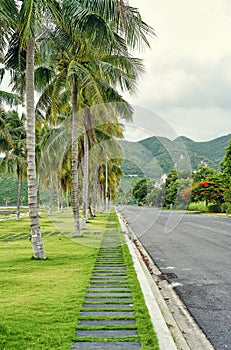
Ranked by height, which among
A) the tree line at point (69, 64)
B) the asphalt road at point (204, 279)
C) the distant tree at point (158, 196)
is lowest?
the asphalt road at point (204, 279)

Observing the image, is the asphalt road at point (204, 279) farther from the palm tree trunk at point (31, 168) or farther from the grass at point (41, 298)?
the palm tree trunk at point (31, 168)

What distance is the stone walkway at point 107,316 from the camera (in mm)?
4164

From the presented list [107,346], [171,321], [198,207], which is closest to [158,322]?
[171,321]

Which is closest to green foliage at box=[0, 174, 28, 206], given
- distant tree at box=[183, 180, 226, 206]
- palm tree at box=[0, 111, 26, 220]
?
distant tree at box=[183, 180, 226, 206]

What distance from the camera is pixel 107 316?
16.7 ft

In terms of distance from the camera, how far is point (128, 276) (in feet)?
24.9

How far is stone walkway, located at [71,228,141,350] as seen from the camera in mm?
4164

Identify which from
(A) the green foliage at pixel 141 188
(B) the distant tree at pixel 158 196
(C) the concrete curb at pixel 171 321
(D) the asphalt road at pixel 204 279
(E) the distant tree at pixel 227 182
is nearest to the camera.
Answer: (C) the concrete curb at pixel 171 321

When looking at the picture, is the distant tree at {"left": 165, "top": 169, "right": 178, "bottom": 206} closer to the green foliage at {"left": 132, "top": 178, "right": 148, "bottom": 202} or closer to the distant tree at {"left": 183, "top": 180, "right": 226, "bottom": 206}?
the green foliage at {"left": 132, "top": 178, "right": 148, "bottom": 202}

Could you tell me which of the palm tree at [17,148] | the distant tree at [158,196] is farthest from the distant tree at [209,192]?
the palm tree at [17,148]

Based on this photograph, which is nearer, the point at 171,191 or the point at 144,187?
the point at 171,191

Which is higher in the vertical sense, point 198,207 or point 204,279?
point 198,207

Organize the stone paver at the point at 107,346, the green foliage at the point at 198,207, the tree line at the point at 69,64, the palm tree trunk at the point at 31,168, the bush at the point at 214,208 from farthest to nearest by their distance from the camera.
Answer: the green foliage at the point at 198,207 → the bush at the point at 214,208 → the palm tree trunk at the point at 31,168 → the tree line at the point at 69,64 → the stone paver at the point at 107,346

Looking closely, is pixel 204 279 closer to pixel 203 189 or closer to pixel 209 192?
pixel 209 192
